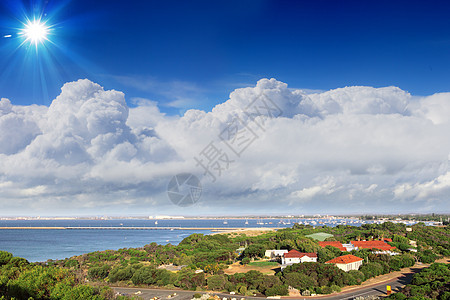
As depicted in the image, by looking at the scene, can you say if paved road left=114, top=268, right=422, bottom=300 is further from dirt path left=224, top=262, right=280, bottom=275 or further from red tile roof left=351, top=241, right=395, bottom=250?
red tile roof left=351, top=241, right=395, bottom=250

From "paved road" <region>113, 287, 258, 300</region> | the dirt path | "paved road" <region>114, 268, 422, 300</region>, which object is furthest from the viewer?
the dirt path

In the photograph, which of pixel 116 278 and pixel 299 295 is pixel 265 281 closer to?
pixel 299 295

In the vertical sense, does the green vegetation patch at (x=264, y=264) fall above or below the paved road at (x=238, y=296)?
below

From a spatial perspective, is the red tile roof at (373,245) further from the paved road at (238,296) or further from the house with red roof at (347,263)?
the paved road at (238,296)

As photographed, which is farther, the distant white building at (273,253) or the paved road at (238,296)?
the distant white building at (273,253)

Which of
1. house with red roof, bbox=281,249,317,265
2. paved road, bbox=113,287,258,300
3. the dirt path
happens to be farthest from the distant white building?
paved road, bbox=113,287,258,300

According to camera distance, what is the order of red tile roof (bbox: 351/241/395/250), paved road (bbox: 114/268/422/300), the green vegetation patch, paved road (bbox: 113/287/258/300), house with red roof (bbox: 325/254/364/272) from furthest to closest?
1. red tile roof (bbox: 351/241/395/250)
2. the green vegetation patch
3. house with red roof (bbox: 325/254/364/272)
4. paved road (bbox: 113/287/258/300)
5. paved road (bbox: 114/268/422/300)

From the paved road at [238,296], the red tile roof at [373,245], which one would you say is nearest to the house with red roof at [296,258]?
the paved road at [238,296]

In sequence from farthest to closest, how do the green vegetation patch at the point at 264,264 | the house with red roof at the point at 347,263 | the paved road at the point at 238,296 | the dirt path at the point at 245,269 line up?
the green vegetation patch at the point at 264,264
the dirt path at the point at 245,269
the house with red roof at the point at 347,263
the paved road at the point at 238,296

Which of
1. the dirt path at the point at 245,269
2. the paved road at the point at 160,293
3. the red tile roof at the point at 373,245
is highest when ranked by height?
the red tile roof at the point at 373,245

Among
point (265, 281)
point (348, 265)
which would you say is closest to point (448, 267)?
A: point (348, 265)

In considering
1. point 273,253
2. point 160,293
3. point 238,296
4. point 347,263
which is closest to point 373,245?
point 273,253
